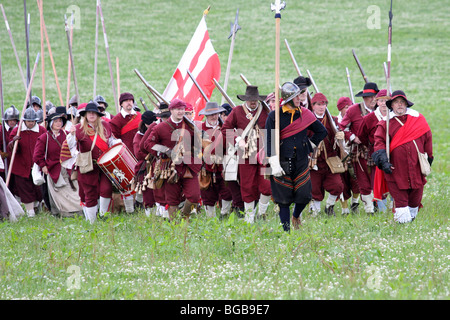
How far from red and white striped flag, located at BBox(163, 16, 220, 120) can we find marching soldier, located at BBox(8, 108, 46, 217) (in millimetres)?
2868

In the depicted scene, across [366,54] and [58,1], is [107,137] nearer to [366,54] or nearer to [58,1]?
[366,54]

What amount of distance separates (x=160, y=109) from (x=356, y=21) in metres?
32.8

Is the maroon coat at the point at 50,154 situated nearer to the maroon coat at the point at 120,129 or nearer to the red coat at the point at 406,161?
the maroon coat at the point at 120,129

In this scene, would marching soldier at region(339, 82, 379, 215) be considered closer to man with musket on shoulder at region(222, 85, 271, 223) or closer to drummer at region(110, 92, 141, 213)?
man with musket on shoulder at region(222, 85, 271, 223)

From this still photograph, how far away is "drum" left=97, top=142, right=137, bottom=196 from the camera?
11.2m

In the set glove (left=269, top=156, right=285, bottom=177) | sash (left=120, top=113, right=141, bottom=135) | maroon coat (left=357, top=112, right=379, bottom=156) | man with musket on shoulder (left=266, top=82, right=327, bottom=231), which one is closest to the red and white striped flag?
sash (left=120, top=113, right=141, bottom=135)

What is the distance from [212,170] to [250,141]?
4.32 ft

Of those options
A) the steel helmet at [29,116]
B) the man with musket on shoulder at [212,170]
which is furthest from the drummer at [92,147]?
the steel helmet at [29,116]

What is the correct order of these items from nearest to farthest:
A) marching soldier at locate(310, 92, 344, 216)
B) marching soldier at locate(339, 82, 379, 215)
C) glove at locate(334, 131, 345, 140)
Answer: glove at locate(334, 131, 345, 140)
marching soldier at locate(310, 92, 344, 216)
marching soldier at locate(339, 82, 379, 215)

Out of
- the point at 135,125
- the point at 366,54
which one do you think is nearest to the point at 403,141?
the point at 135,125

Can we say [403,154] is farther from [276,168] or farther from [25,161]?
[25,161]

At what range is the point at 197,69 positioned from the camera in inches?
575

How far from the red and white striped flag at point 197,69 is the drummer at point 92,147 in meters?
2.91

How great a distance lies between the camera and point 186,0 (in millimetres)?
49094
